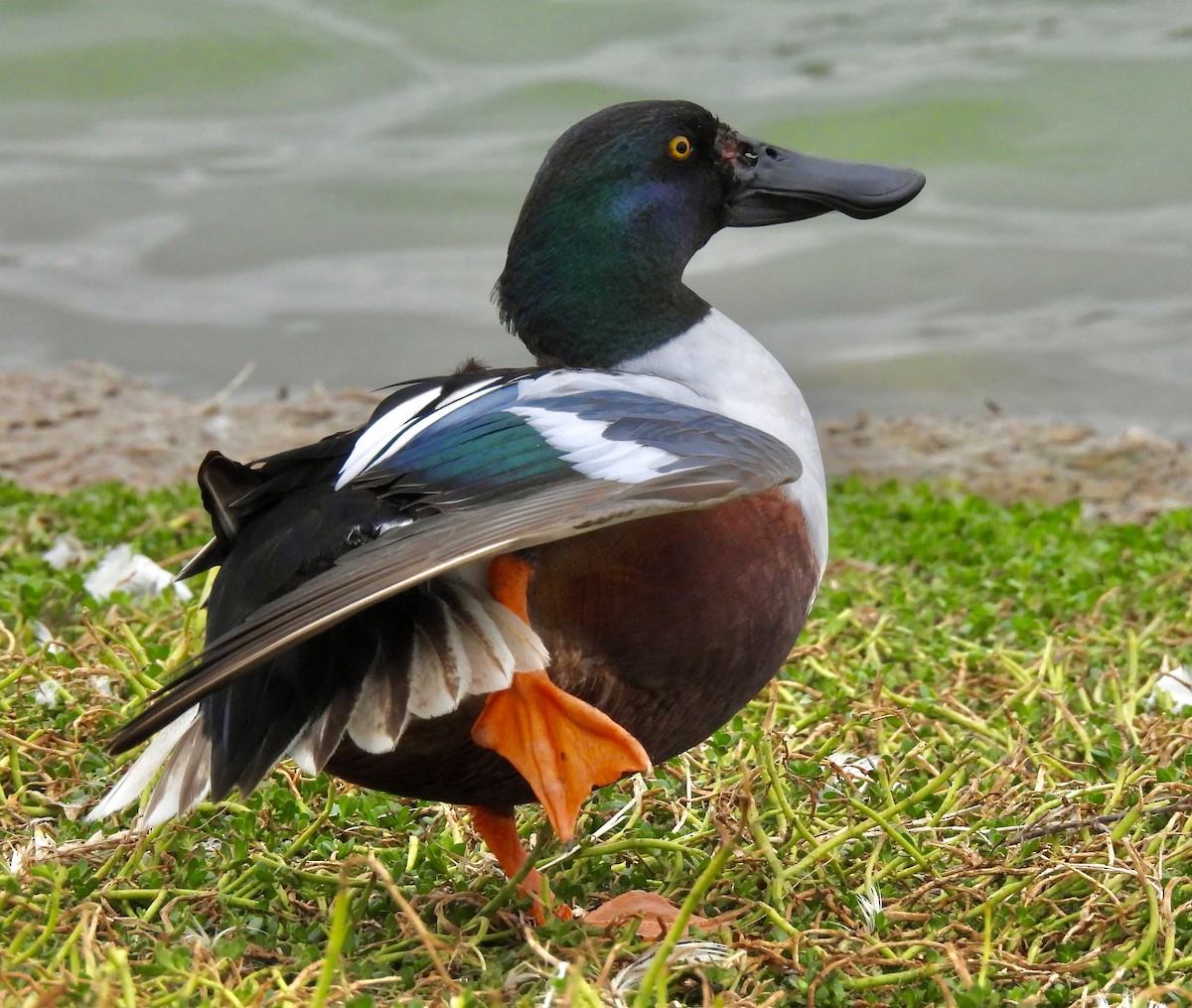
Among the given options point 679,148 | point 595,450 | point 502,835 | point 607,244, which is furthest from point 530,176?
point 595,450

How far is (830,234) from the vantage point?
31.6 ft

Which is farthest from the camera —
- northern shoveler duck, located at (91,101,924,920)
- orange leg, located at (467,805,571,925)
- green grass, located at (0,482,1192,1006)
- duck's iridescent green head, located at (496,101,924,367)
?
duck's iridescent green head, located at (496,101,924,367)

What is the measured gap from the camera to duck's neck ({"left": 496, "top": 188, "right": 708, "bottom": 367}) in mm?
2930

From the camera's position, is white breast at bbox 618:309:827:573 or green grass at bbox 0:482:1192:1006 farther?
white breast at bbox 618:309:827:573

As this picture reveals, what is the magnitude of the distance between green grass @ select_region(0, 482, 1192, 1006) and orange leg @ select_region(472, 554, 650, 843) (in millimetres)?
190

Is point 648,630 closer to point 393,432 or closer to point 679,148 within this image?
point 393,432

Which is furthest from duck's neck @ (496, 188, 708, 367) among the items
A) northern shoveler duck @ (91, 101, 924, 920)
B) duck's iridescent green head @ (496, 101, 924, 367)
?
northern shoveler duck @ (91, 101, 924, 920)

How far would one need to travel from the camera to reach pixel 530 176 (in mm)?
9805

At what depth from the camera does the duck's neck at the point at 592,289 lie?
293 cm

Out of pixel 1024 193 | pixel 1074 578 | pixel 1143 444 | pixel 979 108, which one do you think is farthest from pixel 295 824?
pixel 979 108

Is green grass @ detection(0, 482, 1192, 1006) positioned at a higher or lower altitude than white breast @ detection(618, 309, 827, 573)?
lower

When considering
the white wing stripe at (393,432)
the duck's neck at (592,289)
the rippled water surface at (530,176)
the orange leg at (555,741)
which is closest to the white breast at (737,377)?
the duck's neck at (592,289)

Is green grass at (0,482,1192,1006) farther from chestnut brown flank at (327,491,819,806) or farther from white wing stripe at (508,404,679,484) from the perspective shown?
white wing stripe at (508,404,679,484)

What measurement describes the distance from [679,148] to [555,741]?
131 cm
